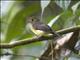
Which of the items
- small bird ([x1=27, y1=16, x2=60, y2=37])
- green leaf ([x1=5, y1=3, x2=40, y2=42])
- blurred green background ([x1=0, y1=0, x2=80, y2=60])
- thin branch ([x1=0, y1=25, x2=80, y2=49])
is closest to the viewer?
thin branch ([x1=0, y1=25, x2=80, y2=49])

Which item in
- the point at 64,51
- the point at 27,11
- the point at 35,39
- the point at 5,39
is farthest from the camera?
the point at 27,11

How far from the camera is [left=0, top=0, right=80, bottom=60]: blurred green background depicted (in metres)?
1.22

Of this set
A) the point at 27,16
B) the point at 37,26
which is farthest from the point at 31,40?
the point at 27,16

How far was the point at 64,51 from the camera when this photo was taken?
3.84 ft

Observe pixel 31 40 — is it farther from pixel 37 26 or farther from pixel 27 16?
pixel 27 16

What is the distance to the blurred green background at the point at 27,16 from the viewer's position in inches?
48.1

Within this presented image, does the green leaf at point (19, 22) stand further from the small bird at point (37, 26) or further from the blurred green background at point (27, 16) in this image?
the small bird at point (37, 26)

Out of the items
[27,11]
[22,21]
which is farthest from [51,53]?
[27,11]

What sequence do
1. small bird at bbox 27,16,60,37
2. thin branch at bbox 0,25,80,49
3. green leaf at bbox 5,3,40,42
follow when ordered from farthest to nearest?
green leaf at bbox 5,3,40,42
small bird at bbox 27,16,60,37
thin branch at bbox 0,25,80,49

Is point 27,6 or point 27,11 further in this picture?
point 27,6

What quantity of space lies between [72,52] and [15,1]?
4.66 ft

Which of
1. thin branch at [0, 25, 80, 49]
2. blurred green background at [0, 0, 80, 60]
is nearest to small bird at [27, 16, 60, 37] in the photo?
blurred green background at [0, 0, 80, 60]

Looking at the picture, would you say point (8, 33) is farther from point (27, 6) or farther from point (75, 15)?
point (75, 15)

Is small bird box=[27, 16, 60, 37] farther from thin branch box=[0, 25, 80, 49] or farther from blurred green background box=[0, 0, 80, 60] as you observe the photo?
thin branch box=[0, 25, 80, 49]
